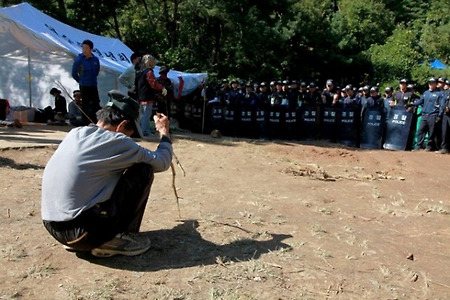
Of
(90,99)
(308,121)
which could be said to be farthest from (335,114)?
(90,99)

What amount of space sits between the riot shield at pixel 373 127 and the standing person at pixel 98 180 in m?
9.16

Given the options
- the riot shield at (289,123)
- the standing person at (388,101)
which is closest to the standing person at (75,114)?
the riot shield at (289,123)

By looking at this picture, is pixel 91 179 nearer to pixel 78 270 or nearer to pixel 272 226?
pixel 78 270

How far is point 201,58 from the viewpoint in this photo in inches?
985

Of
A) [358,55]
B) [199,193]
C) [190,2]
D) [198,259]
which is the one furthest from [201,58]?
[198,259]

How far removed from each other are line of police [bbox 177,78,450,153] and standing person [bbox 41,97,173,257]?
9061mm

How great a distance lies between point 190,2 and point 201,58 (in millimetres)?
3136

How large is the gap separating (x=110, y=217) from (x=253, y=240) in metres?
1.45

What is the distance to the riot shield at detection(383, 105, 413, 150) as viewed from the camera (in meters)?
11.7

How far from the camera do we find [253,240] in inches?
178

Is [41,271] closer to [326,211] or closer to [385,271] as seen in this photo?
[385,271]

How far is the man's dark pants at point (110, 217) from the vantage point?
357 centimetres

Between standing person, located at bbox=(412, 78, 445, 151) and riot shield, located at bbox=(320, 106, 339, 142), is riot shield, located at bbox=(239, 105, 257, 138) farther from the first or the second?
standing person, located at bbox=(412, 78, 445, 151)

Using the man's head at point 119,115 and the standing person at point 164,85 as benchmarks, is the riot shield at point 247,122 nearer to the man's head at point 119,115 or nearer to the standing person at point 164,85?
the standing person at point 164,85
